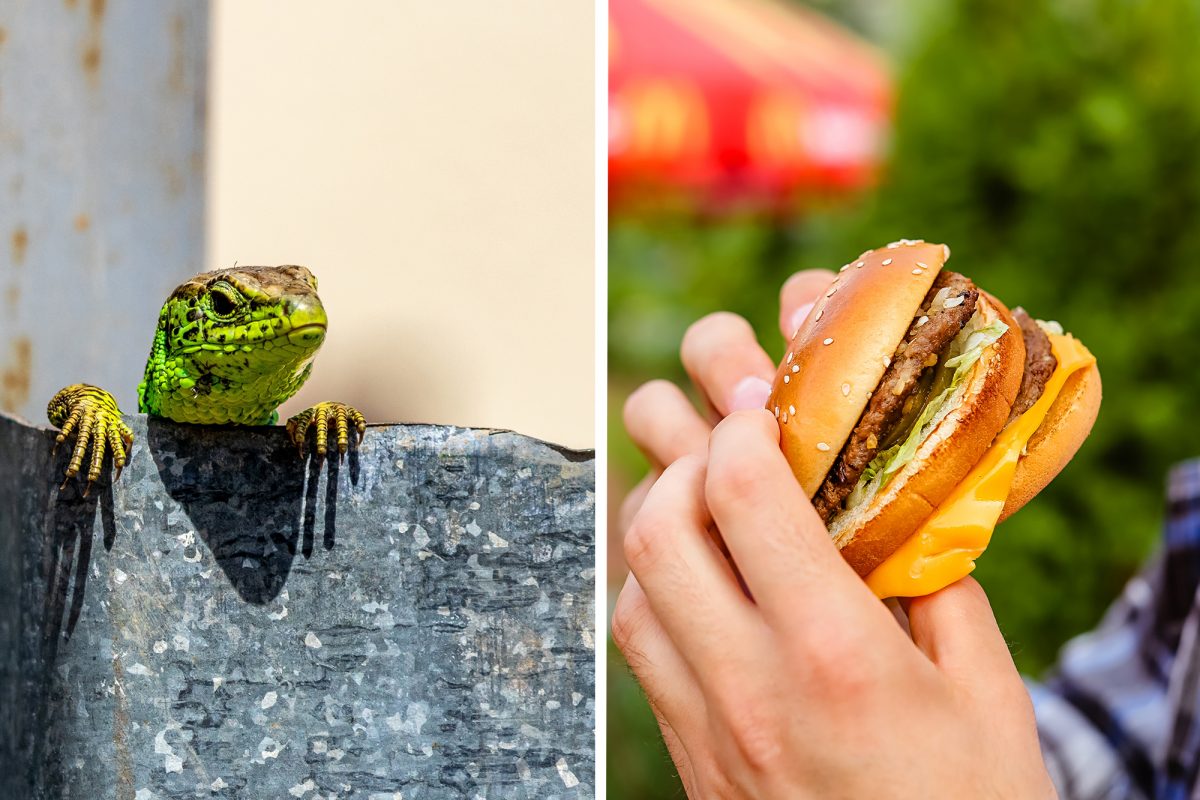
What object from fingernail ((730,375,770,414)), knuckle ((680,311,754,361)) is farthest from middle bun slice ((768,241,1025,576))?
knuckle ((680,311,754,361))

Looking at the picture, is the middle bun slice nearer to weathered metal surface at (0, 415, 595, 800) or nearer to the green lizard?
weathered metal surface at (0, 415, 595, 800)

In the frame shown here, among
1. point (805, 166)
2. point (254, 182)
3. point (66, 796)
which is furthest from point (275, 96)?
point (805, 166)

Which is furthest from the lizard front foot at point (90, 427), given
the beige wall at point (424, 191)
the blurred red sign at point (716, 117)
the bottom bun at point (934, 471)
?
the blurred red sign at point (716, 117)

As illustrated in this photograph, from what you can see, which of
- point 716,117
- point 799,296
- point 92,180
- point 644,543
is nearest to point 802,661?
point 644,543

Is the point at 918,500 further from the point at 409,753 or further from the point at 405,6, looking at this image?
the point at 405,6

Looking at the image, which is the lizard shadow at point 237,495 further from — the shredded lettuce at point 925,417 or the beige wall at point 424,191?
the shredded lettuce at point 925,417
